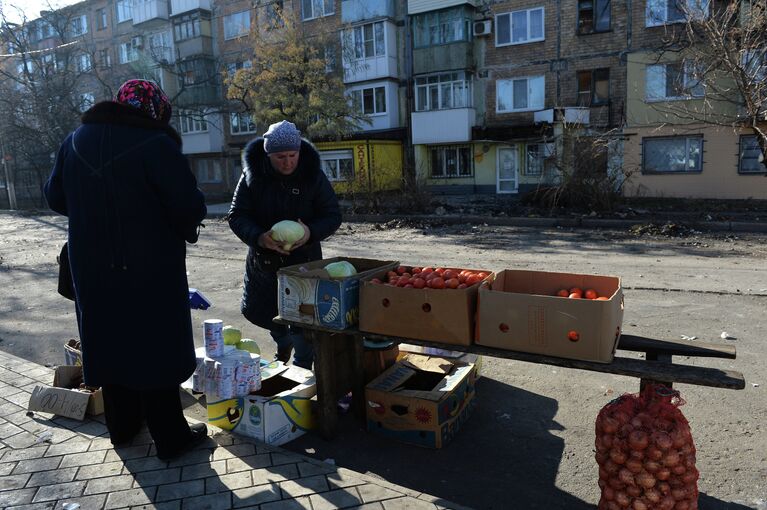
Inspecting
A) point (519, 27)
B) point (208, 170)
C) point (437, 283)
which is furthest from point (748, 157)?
point (208, 170)

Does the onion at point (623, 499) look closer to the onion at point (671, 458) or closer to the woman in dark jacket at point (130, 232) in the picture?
the onion at point (671, 458)

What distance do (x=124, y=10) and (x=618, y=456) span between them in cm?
4677

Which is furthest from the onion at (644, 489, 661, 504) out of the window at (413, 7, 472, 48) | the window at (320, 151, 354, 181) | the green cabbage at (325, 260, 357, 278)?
the window at (320, 151, 354, 181)

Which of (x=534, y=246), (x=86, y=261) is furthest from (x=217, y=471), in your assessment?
(x=534, y=246)

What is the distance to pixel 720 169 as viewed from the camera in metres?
22.6

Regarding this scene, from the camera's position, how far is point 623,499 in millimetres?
2648

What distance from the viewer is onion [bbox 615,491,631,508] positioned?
104 inches

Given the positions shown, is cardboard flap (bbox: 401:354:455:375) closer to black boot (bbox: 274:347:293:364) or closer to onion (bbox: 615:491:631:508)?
black boot (bbox: 274:347:293:364)

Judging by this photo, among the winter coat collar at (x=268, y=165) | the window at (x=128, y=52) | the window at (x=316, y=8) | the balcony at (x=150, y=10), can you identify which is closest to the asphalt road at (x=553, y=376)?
the winter coat collar at (x=268, y=165)

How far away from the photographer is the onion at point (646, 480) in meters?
2.58

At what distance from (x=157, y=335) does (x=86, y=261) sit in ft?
1.76

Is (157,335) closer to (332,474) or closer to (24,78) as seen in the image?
(332,474)

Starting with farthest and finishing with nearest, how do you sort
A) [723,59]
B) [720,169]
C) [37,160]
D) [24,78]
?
[37,160] < [24,78] < [720,169] < [723,59]

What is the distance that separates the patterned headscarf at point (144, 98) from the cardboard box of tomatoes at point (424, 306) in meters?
1.48
